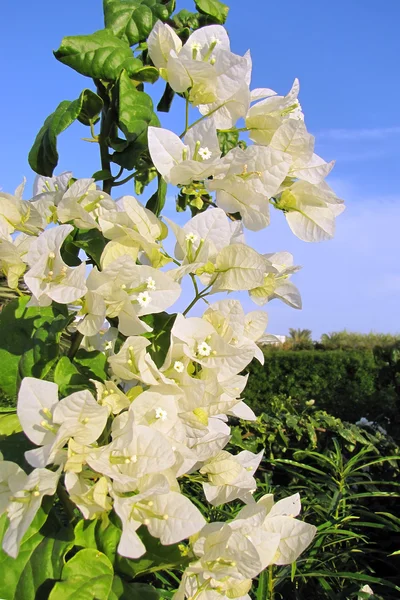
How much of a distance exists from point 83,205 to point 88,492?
0.39 metres

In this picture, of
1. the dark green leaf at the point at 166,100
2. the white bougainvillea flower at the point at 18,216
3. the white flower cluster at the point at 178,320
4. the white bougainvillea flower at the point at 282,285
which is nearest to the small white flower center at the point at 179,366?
the white flower cluster at the point at 178,320

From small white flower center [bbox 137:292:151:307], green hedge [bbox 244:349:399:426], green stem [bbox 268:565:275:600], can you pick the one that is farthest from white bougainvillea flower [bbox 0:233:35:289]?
A: green hedge [bbox 244:349:399:426]

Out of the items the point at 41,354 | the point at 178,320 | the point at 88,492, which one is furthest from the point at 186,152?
the point at 88,492

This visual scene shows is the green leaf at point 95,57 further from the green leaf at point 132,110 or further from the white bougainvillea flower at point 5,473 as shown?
the white bougainvillea flower at point 5,473

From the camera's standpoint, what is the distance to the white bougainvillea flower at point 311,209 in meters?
0.96

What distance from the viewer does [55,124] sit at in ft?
3.08

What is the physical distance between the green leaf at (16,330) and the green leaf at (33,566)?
190 mm

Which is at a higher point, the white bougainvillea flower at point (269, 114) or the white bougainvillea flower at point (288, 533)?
the white bougainvillea flower at point (269, 114)

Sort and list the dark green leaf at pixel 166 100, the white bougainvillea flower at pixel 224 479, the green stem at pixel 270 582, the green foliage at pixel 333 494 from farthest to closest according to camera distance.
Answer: the green foliage at pixel 333 494
the green stem at pixel 270 582
the dark green leaf at pixel 166 100
the white bougainvillea flower at pixel 224 479

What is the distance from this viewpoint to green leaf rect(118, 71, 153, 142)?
2.94ft

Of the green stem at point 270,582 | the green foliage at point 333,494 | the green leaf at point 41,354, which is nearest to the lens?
the green leaf at point 41,354

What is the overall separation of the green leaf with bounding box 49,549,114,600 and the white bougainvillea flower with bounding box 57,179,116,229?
1.49ft

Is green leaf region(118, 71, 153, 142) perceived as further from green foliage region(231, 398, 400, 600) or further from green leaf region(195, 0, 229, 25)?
green foliage region(231, 398, 400, 600)

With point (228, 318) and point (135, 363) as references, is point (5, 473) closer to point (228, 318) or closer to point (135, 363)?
point (135, 363)
